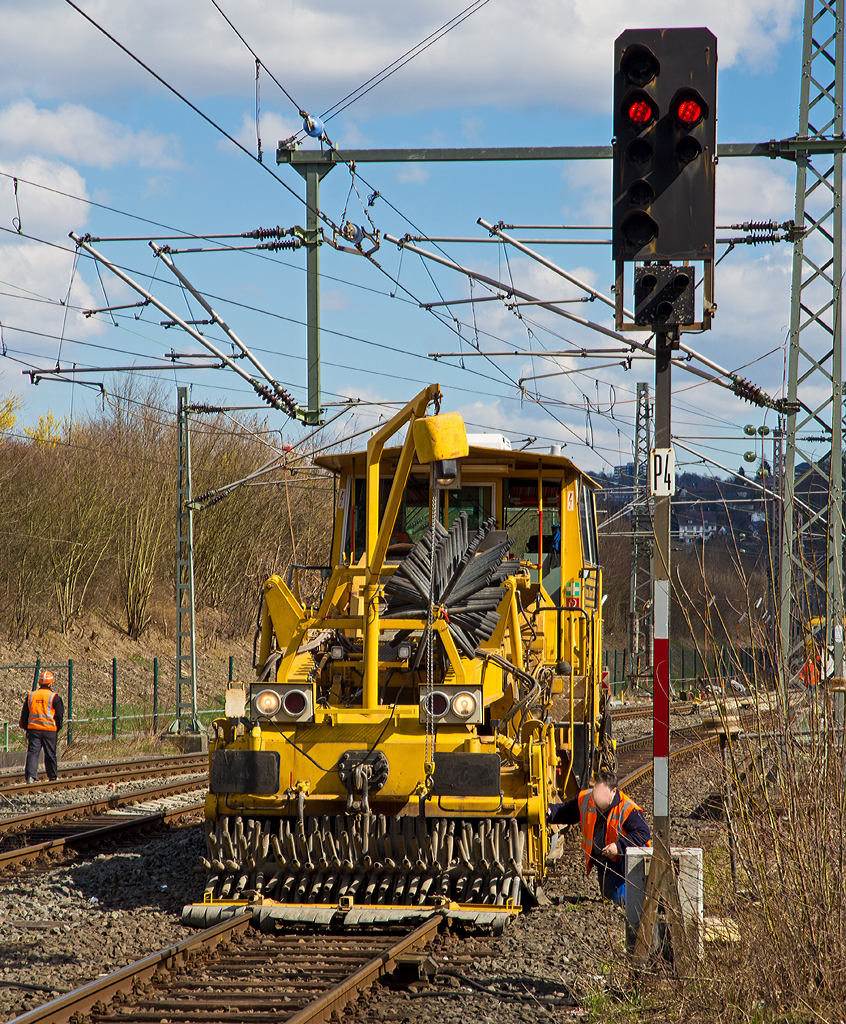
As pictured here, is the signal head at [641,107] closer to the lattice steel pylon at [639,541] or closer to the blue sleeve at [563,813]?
the blue sleeve at [563,813]

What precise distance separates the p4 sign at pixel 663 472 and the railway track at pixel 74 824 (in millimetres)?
7298

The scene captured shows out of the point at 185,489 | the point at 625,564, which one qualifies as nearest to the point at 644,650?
the point at 625,564

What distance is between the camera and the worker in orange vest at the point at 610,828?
723 cm

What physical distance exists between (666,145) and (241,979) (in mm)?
5156

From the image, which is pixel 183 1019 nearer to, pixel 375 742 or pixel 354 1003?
pixel 354 1003

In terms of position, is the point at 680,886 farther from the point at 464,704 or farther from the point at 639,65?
the point at 639,65

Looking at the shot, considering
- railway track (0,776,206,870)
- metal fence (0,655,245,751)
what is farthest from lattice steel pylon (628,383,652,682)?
railway track (0,776,206,870)

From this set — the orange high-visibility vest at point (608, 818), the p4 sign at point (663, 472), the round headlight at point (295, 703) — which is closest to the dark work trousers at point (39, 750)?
the round headlight at point (295, 703)

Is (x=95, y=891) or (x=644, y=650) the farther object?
(x=644, y=650)

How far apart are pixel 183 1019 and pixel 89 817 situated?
8047 millimetres

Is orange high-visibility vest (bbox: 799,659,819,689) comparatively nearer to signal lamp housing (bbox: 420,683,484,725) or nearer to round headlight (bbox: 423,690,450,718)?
signal lamp housing (bbox: 420,683,484,725)

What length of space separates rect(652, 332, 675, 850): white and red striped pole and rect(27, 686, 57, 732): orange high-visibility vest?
41.1 feet

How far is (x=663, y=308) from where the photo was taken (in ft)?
19.8

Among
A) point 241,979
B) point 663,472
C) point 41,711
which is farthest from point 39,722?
point 663,472
